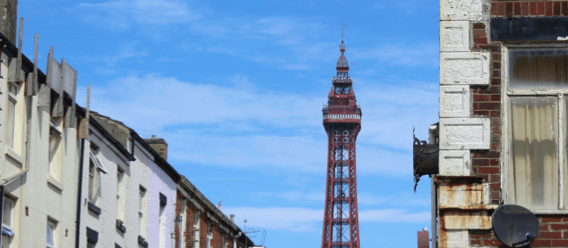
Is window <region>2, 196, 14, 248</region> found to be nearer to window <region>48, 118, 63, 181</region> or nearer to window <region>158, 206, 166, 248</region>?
window <region>48, 118, 63, 181</region>

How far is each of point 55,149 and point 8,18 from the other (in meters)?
4.20

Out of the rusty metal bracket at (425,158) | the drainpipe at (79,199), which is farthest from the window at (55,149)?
the rusty metal bracket at (425,158)

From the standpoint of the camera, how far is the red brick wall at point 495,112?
11.4m

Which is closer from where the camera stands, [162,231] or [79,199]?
[79,199]

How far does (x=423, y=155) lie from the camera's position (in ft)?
41.2

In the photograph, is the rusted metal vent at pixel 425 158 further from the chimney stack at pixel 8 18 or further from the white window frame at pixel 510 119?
the chimney stack at pixel 8 18

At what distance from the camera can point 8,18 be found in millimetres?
27062

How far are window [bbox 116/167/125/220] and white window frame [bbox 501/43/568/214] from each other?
24240 mm

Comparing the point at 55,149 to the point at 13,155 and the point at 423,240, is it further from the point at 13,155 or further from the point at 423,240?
the point at 423,240

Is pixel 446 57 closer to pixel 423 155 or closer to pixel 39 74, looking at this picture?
pixel 423 155

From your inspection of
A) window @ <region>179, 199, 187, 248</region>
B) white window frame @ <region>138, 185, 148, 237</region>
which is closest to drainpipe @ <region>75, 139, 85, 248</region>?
white window frame @ <region>138, 185, 148, 237</region>

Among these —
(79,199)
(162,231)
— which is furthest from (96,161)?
(162,231)

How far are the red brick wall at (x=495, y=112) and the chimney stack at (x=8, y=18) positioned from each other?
18185 mm

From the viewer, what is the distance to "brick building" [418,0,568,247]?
11.6 meters
